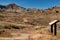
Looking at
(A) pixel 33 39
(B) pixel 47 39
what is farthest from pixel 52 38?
(A) pixel 33 39

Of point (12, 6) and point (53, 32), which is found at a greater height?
point (12, 6)

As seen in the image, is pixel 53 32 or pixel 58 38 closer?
pixel 58 38

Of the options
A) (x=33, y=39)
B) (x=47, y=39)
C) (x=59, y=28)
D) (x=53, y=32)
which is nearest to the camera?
(x=47, y=39)

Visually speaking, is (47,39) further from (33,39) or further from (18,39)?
(18,39)

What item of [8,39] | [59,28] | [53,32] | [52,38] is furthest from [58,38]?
[59,28]

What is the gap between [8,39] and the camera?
16.4m

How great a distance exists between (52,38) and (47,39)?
534 mm

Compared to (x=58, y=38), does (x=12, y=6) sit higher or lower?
higher

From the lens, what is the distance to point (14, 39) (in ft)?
53.8

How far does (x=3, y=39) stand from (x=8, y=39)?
1.48 ft

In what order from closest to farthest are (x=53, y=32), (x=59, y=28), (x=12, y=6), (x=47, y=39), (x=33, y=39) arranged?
1. (x=47, y=39)
2. (x=33, y=39)
3. (x=53, y=32)
4. (x=59, y=28)
5. (x=12, y=6)

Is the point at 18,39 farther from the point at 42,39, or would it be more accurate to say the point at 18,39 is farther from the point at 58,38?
the point at 58,38

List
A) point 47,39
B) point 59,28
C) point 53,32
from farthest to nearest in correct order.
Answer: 1. point 59,28
2. point 53,32
3. point 47,39

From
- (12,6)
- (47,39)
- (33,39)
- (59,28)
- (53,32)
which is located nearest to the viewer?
(47,39)
